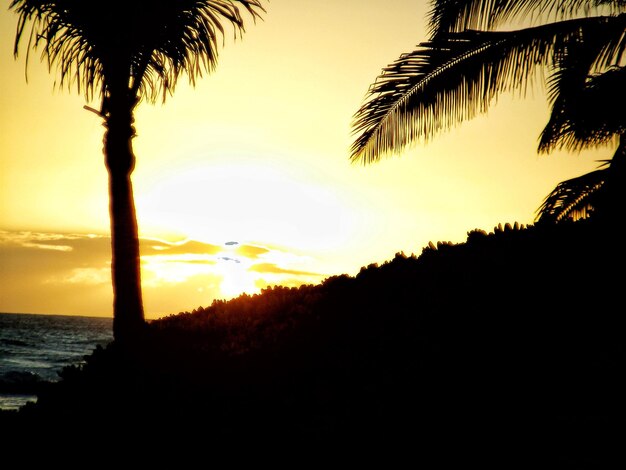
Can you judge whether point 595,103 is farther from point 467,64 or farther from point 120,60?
point 120,60

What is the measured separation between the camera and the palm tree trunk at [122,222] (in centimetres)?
820

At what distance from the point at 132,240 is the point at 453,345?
5556mm

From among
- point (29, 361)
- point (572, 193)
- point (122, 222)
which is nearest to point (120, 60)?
point (122, 222)

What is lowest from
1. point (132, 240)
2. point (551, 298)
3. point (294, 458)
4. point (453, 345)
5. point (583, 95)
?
point (294, 458)

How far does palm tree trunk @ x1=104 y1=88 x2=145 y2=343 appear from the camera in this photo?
323 inches

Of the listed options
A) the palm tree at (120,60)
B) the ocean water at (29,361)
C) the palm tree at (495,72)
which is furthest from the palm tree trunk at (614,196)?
the ocean water at (29,361)

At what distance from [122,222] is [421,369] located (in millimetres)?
5588

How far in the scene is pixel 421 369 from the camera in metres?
4.42

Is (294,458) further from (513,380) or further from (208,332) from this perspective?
(208,332)

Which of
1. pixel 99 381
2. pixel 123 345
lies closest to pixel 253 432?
pixel 99 381

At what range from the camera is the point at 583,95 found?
22.5 feet

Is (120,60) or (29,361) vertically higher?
(120,60)

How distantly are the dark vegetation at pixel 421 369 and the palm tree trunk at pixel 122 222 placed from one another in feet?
4.72

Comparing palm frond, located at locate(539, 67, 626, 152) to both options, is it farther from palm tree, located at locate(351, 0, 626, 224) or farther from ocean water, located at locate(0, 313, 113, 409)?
ocean water, located at locate(0, 313, 113, 409)
